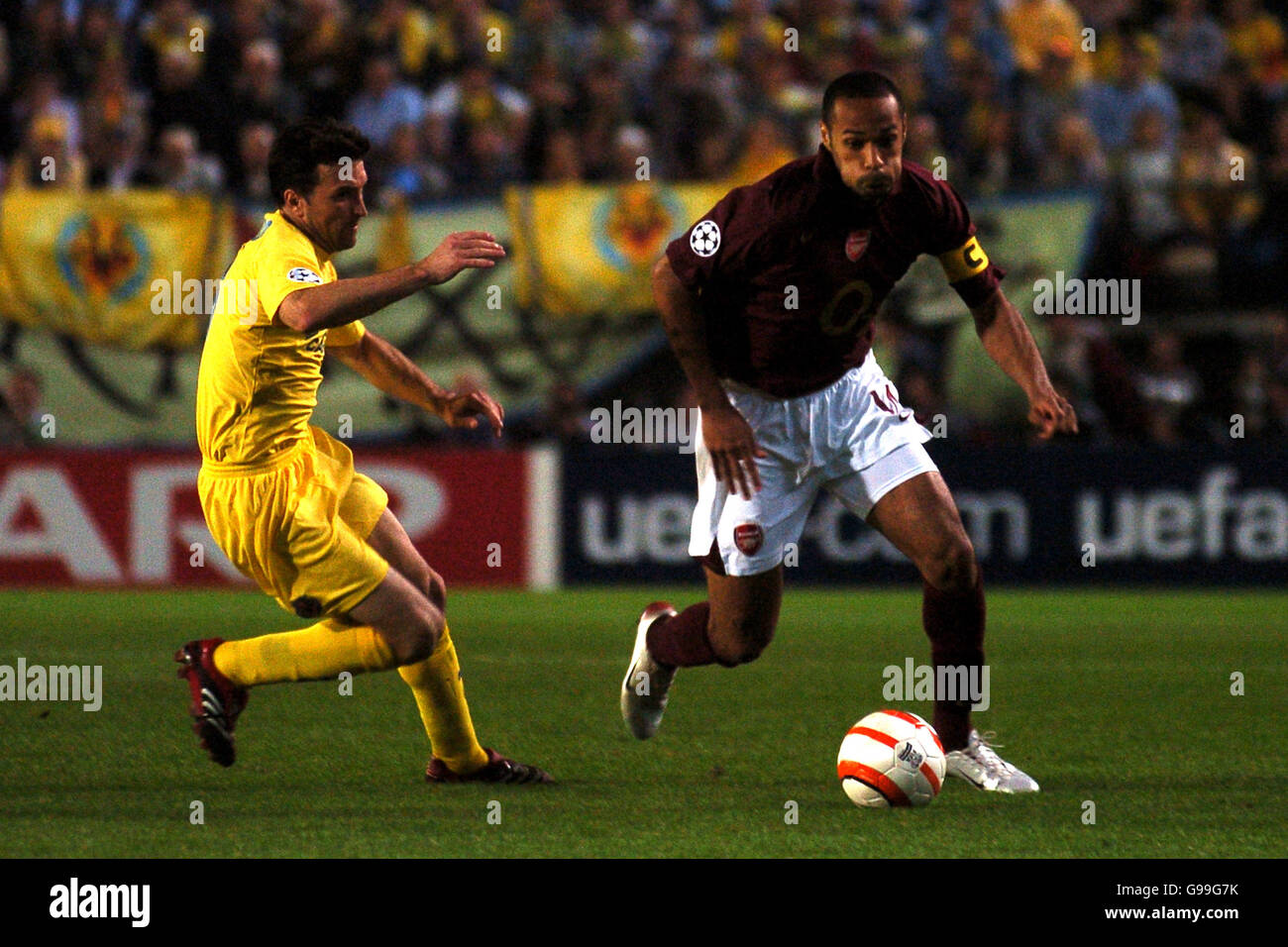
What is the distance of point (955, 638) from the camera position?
5.71 metres

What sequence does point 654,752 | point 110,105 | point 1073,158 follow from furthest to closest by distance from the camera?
point 110,105 → point 1073,158 → point 654,752

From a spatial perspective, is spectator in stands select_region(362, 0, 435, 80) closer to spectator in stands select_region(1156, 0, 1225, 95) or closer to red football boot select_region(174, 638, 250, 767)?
spectator in stands select_region(1156, 0, 1225, 95)

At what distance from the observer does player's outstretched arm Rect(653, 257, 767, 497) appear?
5586 millimetres

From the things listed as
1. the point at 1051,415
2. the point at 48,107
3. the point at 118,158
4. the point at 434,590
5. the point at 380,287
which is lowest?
the point at 434,590

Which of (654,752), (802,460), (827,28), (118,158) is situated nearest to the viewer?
(802,460)

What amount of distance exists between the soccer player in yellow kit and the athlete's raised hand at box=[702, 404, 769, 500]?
2.06 ft

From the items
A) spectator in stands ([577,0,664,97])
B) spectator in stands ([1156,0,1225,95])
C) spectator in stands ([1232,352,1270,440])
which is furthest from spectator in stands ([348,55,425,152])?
spectator in stands ([1232,352,1270,440])

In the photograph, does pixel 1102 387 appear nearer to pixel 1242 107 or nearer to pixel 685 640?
pixel 1242 107

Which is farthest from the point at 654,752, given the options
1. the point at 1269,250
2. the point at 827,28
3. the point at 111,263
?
the point at 827,28

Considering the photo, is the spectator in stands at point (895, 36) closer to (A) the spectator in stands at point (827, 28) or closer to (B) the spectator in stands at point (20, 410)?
(A) the spectator in stands at point (827, 28)

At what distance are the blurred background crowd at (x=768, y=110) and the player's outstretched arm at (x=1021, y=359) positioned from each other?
21.4 ft

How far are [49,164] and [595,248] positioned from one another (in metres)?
3.66

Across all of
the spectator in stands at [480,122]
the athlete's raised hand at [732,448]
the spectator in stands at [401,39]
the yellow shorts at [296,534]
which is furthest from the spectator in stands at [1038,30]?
the yellow shorts at [296,534]

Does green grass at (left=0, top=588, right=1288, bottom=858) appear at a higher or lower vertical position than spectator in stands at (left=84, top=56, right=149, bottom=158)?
lower
